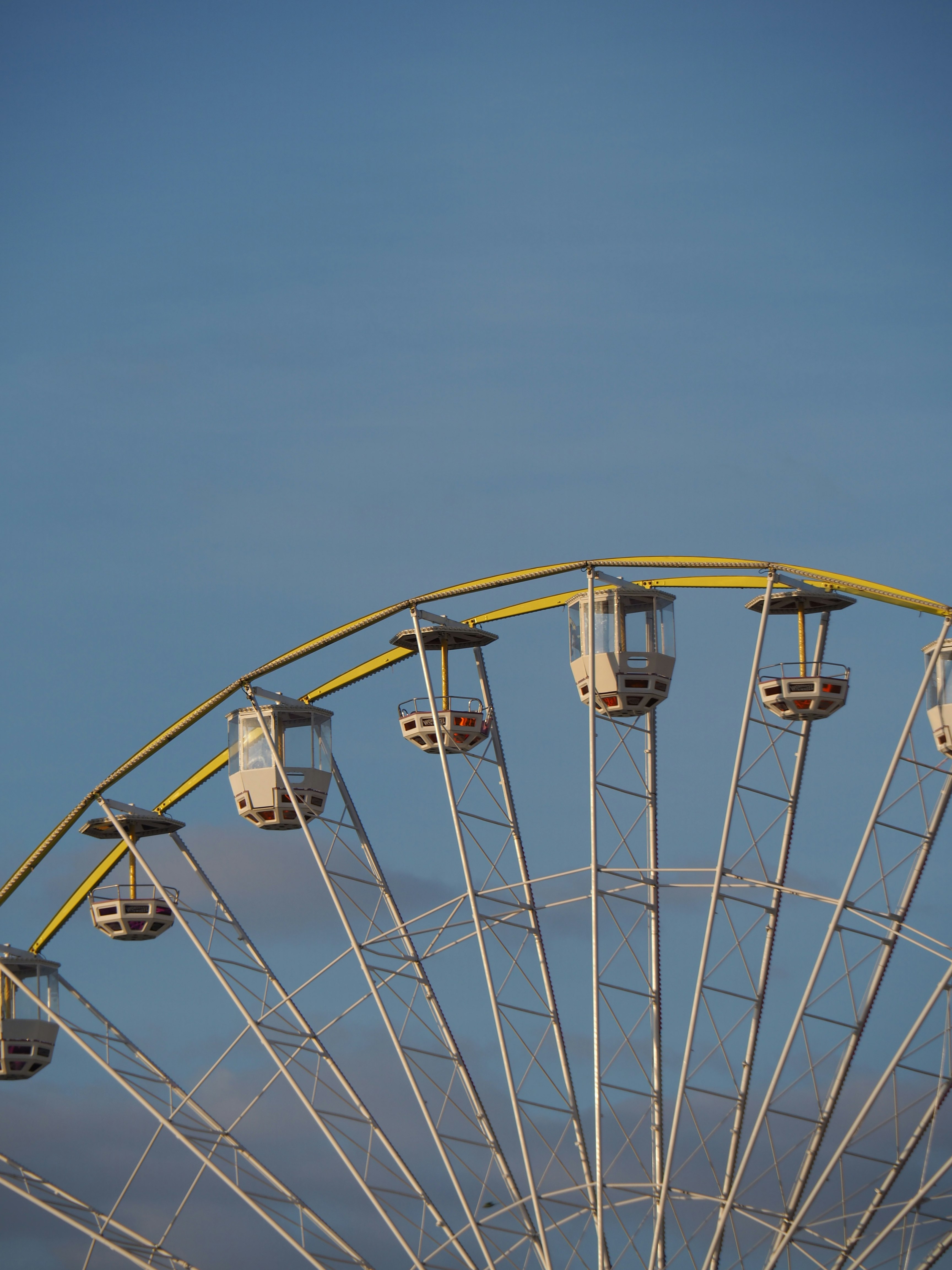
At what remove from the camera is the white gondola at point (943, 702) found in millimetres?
45812

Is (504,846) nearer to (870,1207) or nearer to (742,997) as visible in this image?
(742,997)

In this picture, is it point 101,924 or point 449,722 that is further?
point 101,924

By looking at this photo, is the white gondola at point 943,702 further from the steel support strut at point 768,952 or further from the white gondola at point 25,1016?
the white gondola at point 25,1016

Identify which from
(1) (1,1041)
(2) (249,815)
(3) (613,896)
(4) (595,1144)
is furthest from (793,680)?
(1) (1,1041)

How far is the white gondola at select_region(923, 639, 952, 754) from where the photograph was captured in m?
45.8

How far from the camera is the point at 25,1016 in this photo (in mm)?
60281

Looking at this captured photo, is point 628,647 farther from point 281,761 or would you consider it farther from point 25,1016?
point 25,1016

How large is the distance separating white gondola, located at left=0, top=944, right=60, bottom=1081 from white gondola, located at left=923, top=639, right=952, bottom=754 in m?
29.3

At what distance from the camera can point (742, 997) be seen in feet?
157

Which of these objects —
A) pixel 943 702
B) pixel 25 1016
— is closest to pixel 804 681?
pixel 943 702

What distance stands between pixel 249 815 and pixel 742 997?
46.6 ft

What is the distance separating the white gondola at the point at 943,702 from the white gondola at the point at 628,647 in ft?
21.3

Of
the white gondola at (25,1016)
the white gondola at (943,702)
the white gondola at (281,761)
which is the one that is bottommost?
the white gondola at (25,1016)

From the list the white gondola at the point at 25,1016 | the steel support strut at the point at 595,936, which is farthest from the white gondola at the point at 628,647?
the white gondola at the point at 25,1016
